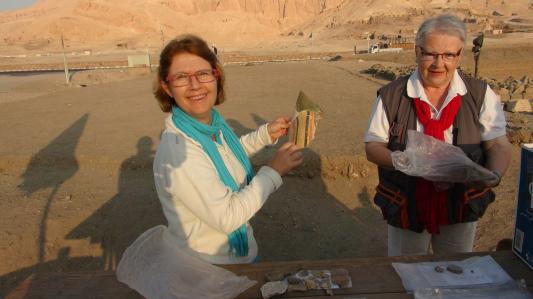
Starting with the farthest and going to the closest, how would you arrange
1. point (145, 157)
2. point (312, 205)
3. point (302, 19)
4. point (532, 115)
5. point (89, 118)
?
point (302, 19), point (89, 118), point (532, 115), point (145, 157), point (312, 205)

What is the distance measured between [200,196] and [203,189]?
0.03 m

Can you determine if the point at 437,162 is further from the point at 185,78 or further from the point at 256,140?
the point at 185,78

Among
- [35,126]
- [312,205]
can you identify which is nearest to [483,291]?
[312,205]

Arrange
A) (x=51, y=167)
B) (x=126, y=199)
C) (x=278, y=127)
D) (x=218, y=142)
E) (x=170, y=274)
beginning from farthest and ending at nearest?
(x=51, y=167) < (x=126, y=199) < (x=278, y=127) < (x=218, y=142) < (x=170, y=274)

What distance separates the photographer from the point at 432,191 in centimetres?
238

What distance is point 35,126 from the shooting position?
898 cm

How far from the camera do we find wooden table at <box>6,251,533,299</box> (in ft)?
5.93

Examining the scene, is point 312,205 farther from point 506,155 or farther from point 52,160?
point 52,160

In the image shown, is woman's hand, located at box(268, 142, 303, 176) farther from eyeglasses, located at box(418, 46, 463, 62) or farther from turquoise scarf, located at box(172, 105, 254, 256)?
eyeglasses, located at box(418, 46, 463, 62)

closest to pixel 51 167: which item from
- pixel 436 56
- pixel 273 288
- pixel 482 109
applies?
pixel 273 288

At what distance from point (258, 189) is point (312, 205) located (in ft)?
12.2

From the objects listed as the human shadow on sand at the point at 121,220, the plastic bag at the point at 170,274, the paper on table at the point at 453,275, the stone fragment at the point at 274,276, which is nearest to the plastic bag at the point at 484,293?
the paper on table at the point at 453,275

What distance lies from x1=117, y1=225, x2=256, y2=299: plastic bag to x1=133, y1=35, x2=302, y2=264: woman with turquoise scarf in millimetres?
69

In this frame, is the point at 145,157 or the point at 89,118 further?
the point at 89,118
